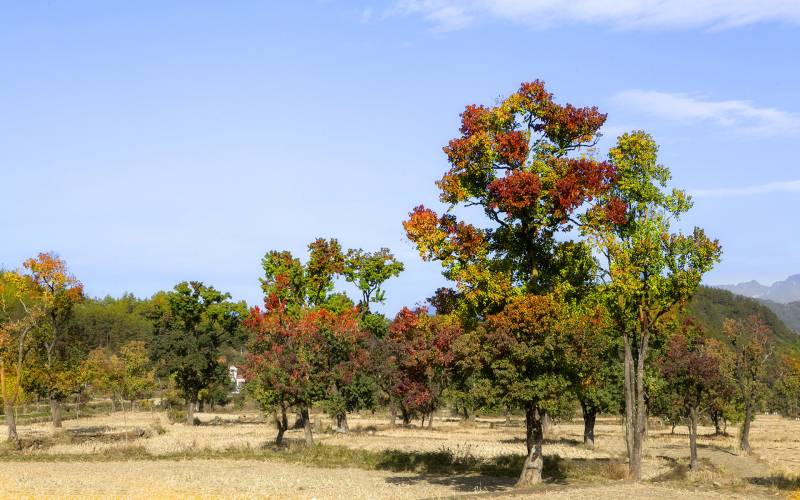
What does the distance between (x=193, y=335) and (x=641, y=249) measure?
63.6m

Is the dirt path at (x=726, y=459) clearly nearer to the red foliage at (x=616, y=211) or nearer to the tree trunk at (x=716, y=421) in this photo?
the tree trunk at (x=716, y=421)

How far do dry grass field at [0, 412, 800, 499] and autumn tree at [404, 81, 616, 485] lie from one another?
531 centimetres

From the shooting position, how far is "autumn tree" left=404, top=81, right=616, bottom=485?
111ft

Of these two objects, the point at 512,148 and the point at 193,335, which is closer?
the point at 512,148

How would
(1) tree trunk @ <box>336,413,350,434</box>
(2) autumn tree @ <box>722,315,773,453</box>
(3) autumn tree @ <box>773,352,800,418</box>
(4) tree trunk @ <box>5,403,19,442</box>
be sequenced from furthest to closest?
(3) autumn tree @ <box>773,352,800,418</box>, (1) tree trunk @ <box>336,413,350,434</box>, (2) autumn tree @ <box>722,315,773,453</box>, (4) tree trunk @ <box>5,403,19,442</box>

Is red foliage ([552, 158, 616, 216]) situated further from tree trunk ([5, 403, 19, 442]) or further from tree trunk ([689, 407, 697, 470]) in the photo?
tree trunk ([5, 403, 19, 442])

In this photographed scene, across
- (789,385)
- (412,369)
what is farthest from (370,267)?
(789,385)

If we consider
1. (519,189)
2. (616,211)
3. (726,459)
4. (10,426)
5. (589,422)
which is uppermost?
(519,189)

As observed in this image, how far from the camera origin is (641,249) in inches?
1410

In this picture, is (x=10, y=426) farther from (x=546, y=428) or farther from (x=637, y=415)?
(x=637, y=415)

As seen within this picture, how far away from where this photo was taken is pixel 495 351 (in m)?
32.6

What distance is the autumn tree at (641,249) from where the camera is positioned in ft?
117

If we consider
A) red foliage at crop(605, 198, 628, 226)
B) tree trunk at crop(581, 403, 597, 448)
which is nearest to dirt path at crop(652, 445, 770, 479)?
tree trunk at crop(581, 403, 597, 448)

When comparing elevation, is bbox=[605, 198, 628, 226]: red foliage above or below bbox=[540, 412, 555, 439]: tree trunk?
above
